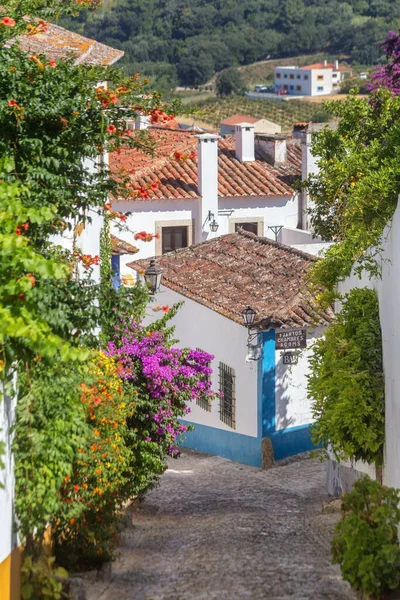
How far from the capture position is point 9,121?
10383 mm

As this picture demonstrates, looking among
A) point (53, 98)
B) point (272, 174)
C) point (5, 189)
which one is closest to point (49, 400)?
point (5, 189)

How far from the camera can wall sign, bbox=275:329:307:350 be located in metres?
20.3

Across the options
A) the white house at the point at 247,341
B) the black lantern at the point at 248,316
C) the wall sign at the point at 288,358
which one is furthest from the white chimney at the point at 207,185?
the black lantern at the point at 248,316

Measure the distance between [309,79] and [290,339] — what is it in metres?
84.0

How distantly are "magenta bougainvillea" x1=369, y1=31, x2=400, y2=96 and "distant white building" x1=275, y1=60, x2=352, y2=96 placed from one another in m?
79.7

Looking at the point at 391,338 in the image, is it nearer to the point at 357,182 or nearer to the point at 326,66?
the point at 357,182

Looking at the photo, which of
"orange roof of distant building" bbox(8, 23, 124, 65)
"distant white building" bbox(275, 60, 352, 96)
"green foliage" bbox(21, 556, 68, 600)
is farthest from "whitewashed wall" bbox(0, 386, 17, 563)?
"distant white building" bbox(275, 60, 352, 96)

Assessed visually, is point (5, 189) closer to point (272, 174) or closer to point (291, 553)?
point (291, 553)

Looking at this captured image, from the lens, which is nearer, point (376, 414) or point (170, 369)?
point (376, 414)

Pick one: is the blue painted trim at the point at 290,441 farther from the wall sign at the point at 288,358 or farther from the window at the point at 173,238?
the window at the point at 173,238

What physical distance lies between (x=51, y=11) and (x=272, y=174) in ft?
68.8

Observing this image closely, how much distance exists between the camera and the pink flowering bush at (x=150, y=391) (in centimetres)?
1435

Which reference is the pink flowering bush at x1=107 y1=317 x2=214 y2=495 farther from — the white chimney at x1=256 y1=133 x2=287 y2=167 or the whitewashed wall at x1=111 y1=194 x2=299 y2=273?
the white chimney at x1=256 y1=133 x2=287 y2=167

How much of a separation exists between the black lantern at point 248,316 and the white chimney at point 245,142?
43.8ft
